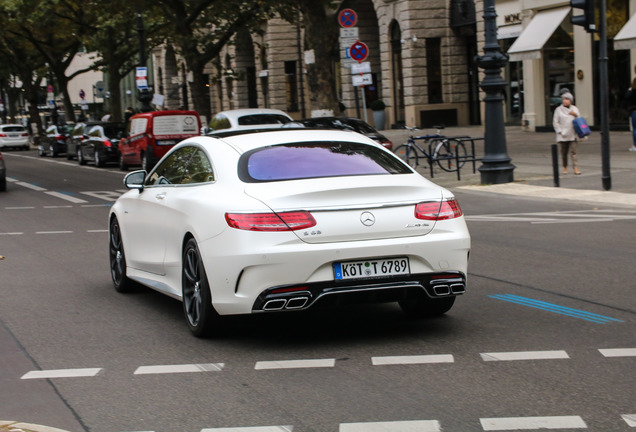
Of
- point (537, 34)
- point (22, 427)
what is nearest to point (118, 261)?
point (22, 427)

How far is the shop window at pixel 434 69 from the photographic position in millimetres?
43250

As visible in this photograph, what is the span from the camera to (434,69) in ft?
143

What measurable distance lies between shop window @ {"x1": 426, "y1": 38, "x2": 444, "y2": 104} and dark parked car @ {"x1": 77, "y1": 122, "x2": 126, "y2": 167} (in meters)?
13.6

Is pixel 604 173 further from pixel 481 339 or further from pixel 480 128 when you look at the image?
pixel 480 128

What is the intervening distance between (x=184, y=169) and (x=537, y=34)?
27604 mm

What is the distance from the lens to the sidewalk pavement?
16.9 m

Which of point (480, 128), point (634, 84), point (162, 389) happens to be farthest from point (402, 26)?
point (162, 389)

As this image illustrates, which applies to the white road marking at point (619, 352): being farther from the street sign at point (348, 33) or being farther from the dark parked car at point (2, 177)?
the dark parked car at point (2, 177)

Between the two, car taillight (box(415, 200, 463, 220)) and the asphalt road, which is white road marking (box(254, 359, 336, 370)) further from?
car taillight (box(415, 200, 463, 220))

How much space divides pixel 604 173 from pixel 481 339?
Answer: 10904 millimetres

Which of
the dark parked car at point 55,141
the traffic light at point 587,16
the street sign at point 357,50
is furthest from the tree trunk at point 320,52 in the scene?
the dark parked car at point 55,141

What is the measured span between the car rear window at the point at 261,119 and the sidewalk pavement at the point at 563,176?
10.7 ft

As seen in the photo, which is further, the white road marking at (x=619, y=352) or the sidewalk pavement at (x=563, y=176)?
the sidewalk pavement at (x=563, y=176)

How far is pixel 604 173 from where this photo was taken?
56.3 ft
